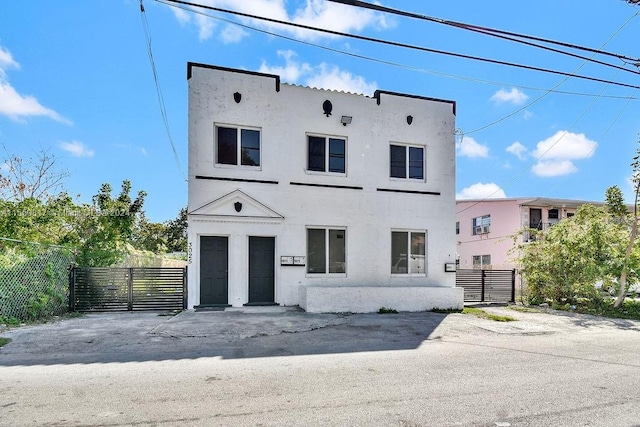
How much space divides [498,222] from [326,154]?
2025 cm

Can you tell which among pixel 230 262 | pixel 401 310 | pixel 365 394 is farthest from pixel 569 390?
pixel 230 262

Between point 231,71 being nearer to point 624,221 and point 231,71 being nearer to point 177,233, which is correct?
point 624,221

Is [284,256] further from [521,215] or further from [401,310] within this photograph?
[521,215]

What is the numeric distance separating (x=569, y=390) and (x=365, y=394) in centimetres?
275

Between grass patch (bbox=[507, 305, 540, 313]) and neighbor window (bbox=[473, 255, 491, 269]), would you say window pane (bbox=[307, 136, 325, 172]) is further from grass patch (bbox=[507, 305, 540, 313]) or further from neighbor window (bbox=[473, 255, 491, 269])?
neighbor window (bbox=[473, 255, 491, 269])

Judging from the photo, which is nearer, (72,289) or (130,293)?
(72,289)

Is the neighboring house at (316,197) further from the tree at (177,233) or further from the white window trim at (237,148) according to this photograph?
the tree at (177,233)

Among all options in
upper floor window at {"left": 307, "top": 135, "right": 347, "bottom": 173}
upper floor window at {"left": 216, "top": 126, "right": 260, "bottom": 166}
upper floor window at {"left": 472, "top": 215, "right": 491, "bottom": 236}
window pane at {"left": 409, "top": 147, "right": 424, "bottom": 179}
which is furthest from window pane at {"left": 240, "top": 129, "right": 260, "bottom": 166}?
upper floor window at {"left": 472, "top": 215, "right": 491, "bottom": 236}

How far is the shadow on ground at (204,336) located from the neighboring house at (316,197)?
1434mm

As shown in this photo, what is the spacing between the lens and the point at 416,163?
13.4 meters

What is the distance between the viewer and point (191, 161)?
36.6ft

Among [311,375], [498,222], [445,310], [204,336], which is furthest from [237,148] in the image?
[498,222]

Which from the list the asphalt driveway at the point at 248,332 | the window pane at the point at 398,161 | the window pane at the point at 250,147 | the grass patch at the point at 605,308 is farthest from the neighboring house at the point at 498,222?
the window pane at the point at 250,147

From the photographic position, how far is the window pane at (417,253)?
42.5ft
